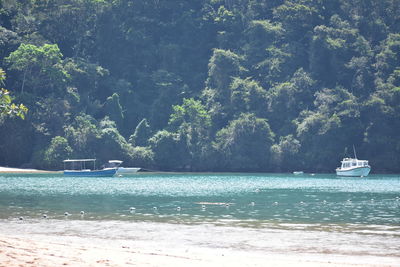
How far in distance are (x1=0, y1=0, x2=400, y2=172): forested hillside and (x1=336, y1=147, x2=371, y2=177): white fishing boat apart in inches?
319

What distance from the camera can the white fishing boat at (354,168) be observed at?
103 m

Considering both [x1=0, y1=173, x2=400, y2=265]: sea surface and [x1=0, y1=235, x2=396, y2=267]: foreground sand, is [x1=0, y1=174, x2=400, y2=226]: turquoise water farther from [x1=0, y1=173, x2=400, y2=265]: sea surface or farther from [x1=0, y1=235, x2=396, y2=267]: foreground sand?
[x1=0, y1=235, x2=396, y2=267]: foreground sand

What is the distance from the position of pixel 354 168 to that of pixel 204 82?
40637 mm

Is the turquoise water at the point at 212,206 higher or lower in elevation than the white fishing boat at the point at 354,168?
lower

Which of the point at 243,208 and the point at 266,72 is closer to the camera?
the point at 243,208

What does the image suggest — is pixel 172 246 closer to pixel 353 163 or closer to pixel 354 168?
pixel 354 168

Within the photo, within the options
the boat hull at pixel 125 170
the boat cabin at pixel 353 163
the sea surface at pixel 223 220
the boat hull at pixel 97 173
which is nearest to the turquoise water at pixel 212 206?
the sea surface at pixel 223 220

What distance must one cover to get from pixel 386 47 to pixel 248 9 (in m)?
27.4

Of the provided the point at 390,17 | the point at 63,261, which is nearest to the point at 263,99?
the point at 390,17

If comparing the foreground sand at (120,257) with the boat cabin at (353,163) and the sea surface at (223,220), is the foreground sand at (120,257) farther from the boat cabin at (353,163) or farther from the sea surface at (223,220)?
the boat cabin at (353,163)

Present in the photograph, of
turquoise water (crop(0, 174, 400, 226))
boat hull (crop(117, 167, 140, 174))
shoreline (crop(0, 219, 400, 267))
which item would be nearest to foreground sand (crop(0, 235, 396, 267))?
shoreline (crop(0, 219, 400, 267))

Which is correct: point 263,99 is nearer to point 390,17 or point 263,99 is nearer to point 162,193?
point 390,17

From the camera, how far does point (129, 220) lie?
36875mm

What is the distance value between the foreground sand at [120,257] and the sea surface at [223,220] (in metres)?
2.60
